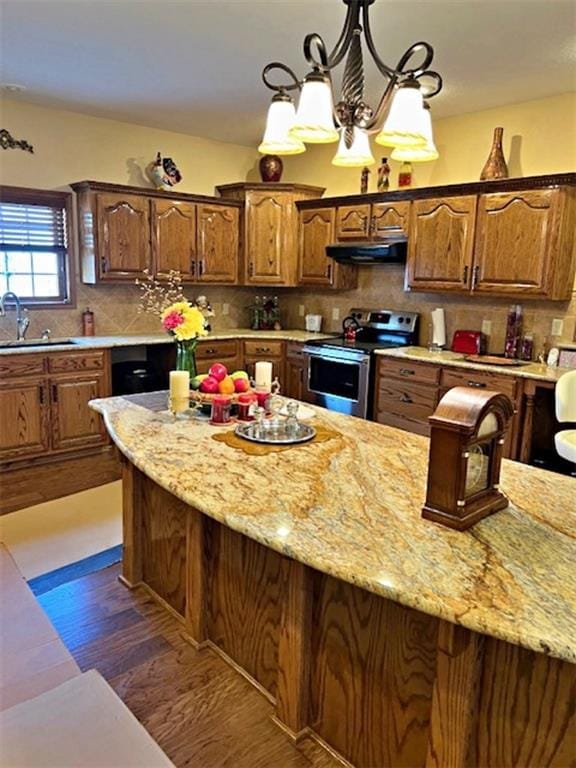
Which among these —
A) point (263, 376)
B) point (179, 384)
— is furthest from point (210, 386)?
point (263, 376)

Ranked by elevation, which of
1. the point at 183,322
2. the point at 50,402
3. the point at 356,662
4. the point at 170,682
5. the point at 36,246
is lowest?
the point at 170,682

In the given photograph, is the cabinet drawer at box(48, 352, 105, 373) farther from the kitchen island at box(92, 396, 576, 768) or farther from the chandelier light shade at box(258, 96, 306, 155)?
the chandelier light shade at box(258, 96, 306, 155)

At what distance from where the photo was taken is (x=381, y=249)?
454 cm

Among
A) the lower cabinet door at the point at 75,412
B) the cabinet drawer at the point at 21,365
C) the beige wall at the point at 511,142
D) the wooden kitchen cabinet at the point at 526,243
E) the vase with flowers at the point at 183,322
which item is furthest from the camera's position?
the lower cabinet door at the point at 75,412

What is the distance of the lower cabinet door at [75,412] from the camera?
4285mm

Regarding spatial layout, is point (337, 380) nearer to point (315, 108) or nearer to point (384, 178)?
point (384, 178)

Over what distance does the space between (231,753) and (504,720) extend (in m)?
0.90

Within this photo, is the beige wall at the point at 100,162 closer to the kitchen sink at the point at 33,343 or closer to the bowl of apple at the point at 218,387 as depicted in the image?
the kitchen sink at the point at 33,343

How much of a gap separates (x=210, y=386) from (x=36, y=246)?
3032mm

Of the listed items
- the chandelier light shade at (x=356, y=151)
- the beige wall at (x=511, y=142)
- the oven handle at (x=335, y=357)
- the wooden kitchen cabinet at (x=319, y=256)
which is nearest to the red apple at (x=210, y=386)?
the chandelier light shade at (x=356, y=151)

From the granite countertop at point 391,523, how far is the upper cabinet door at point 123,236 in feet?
9.22

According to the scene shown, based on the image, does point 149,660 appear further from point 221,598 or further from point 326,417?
point 326,417

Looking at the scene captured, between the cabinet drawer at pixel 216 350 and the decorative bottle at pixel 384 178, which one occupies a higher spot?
the decorative bottle at pixel 384 178

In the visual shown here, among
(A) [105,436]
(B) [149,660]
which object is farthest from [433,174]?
(B) [149,660]
